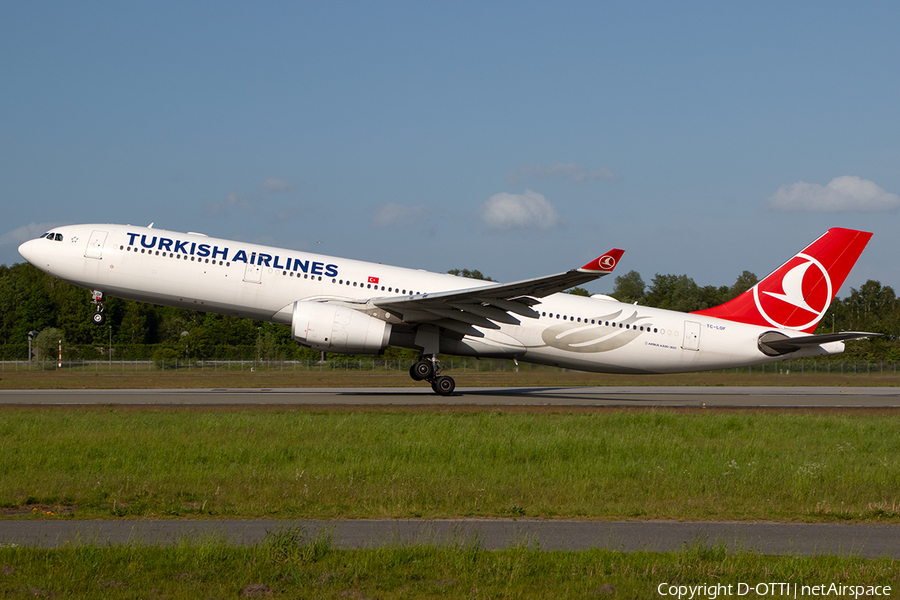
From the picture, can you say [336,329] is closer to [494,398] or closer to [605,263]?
[494,398]

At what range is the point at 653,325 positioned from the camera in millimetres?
28906

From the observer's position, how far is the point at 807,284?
29203mm

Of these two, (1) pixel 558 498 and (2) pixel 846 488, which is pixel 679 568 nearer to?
(1) pixel 558 498

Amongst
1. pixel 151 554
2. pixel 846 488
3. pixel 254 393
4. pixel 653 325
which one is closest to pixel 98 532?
pixel 151 554

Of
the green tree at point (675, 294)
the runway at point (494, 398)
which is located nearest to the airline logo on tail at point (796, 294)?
the runway at point (494, 398)

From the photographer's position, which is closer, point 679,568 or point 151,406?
point 679,568

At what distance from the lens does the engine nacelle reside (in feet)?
81.7

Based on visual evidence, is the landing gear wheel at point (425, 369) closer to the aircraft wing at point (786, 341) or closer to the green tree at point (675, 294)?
the aircraft wing at point (786, 341)

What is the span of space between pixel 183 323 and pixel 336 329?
264 ft

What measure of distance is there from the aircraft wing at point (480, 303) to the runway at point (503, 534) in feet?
47.2

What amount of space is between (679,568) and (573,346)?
69.5 ft

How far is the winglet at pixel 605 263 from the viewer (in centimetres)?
2209

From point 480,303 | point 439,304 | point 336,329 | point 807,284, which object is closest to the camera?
point 336,329

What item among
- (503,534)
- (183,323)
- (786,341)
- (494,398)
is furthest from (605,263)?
(183,323)
